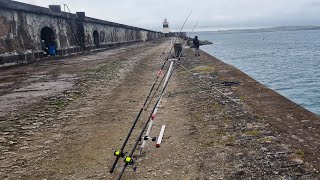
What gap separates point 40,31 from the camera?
62.8ft

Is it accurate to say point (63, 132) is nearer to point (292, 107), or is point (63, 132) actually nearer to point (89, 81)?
point (292, 107)

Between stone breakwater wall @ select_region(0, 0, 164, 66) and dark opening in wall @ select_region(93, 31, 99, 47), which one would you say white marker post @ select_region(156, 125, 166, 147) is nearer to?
stone breakwater wall @ select_region(0, 0, 164, 66)

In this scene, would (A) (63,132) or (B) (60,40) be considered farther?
(B) (60,40)

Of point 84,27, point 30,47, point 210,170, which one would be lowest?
point 210,170

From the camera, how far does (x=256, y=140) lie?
4340mm

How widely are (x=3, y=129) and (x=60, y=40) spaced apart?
17.9 m

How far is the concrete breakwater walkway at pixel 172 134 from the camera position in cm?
364

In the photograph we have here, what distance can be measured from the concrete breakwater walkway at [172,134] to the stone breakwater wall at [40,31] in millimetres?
8063

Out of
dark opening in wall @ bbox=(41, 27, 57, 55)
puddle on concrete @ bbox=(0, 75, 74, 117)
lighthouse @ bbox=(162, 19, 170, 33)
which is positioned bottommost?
puddle on concrete @ bbox=(0, 75, 74, 117)

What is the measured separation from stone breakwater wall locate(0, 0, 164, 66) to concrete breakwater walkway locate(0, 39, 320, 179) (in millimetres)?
8063

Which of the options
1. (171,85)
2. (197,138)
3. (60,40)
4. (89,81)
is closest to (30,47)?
(60,40)

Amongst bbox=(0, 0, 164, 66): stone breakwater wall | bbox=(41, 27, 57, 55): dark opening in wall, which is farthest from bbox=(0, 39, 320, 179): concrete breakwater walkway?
bbox=(41, 27, 57, 55): dark opening in wall

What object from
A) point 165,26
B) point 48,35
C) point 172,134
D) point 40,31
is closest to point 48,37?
point 48,35

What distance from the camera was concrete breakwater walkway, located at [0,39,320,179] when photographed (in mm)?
3643
